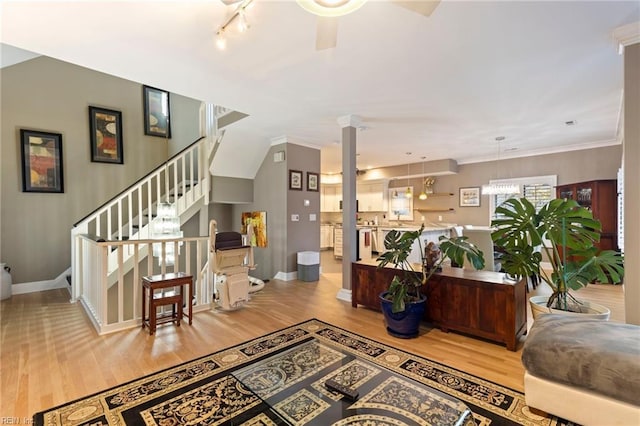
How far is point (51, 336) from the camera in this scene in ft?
9.79

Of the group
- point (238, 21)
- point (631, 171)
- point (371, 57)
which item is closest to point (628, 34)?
point (631, 171)

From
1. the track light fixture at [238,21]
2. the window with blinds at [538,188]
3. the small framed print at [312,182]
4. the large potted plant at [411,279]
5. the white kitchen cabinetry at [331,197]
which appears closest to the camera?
the track light fixture at [238,21]

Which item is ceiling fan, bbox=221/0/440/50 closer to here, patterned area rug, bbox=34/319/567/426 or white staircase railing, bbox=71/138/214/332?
patterned area rug, bbox=34/319/567/426

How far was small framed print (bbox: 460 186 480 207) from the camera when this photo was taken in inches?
290

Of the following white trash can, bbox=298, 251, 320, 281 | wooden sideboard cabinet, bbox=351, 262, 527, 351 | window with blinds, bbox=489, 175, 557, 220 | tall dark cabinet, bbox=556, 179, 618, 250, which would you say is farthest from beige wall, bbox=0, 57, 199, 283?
tall dark cabinet, bbox=556, 179, 618, 250

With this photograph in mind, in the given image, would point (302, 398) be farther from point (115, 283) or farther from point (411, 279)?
point (115, 283)

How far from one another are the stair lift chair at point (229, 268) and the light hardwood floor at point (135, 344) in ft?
0.59

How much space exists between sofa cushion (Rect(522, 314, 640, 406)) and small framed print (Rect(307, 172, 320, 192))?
176 inches

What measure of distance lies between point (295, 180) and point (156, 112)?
3340mm

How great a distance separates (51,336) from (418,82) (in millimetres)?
4626

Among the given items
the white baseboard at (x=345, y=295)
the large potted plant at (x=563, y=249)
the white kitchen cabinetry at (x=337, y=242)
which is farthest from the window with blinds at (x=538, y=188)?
the white baseboard at (x=345, y=295)

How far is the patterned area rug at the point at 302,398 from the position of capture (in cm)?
159

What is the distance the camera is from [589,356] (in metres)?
1.65

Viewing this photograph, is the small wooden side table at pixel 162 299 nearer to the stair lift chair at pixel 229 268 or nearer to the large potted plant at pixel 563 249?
the stair lift chair at pixel 229 268
